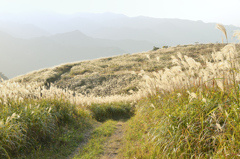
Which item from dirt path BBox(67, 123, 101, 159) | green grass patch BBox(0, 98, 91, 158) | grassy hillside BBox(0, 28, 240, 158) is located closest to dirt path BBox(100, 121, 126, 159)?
grassy hillside BBox(0, 28, 240, 158)

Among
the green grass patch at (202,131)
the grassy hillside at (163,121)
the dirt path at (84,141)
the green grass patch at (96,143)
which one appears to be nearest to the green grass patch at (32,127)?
the grassy hillside at (163,121)

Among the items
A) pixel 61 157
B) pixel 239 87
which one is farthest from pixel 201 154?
pixel 61 157

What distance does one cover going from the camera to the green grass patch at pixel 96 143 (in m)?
6.30

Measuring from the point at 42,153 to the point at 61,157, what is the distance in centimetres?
60

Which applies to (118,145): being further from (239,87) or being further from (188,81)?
(239,87)

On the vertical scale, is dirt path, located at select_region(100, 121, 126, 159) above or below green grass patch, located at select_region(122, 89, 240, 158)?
below

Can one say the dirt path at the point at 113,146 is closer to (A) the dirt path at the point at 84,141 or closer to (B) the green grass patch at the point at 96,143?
(B) the green grass patch at the point at 96,143

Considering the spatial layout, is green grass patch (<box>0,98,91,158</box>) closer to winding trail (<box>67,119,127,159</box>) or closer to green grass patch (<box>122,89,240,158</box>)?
winding trail (<box>67,119,127,159</box>)

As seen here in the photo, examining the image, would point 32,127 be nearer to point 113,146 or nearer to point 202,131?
point 113,146

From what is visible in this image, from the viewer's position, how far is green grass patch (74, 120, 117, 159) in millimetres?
6301

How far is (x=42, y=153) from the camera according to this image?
6.00 metres

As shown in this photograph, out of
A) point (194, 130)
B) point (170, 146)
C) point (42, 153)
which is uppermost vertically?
point (194, 130)

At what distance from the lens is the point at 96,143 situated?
726 cm

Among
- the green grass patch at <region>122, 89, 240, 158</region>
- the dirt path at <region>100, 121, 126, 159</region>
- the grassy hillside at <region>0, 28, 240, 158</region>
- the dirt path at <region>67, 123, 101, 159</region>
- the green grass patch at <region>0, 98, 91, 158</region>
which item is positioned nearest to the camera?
the green grass patch at <region>122, 89, 240, 158</region>
